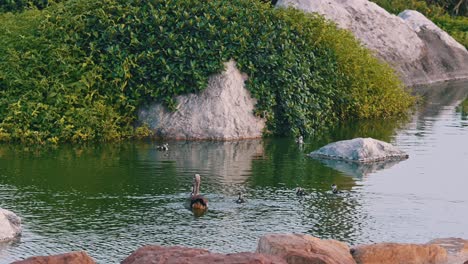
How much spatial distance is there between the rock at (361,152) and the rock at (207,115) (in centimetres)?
230

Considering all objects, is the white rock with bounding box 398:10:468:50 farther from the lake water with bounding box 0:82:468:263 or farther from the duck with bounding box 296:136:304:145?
the duck with bounding box 296:136:304:145

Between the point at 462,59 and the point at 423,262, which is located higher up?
the point at 462,59

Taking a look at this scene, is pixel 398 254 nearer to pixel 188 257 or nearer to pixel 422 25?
pixel 188 257

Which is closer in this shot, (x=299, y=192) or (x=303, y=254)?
(x=303, y=254)

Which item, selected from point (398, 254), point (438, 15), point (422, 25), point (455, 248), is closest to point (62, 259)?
point (398, 254)

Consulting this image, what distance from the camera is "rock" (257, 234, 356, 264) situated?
12.5 metres

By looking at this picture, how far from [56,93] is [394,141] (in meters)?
7.21

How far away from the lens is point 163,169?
67.5 feet

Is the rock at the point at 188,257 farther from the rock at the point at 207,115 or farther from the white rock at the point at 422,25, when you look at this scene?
the white rock at the point at 422,25

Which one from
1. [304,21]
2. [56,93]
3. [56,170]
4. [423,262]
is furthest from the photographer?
[304,21]

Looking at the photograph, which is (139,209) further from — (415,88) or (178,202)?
(415,88)

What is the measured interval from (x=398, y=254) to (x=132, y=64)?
1124 centimetres

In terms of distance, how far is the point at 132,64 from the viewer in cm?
2397

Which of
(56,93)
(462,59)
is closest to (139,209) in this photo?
(56,93)
